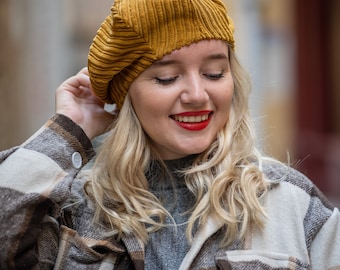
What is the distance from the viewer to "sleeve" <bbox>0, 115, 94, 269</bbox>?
3480mm

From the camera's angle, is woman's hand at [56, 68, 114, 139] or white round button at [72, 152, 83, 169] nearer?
white round button at [72, 152, 83, 169]

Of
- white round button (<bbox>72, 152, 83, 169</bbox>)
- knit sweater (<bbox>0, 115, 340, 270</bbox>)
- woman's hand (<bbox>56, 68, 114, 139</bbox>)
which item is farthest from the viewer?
woman's hand (<bbox>56, 68, 114, 139</bbox>)

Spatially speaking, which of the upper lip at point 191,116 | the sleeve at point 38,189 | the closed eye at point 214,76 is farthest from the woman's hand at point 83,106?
the closed eye at point 214,76

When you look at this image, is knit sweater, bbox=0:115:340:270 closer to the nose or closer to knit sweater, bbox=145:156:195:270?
knit sweater, bbox=145:156:195:270

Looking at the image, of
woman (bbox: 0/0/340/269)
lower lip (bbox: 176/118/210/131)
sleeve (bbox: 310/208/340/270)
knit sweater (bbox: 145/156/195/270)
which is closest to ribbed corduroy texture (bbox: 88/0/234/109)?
woman (bbox: 0/0/340/269)

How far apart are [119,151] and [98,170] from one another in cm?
12

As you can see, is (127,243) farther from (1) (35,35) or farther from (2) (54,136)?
(1) (35,35)

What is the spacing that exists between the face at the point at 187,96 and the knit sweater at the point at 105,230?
0.90 feet

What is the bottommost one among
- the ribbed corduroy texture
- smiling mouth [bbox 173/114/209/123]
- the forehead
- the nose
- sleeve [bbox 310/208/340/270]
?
sleeve [bbox 310/208/340/270]

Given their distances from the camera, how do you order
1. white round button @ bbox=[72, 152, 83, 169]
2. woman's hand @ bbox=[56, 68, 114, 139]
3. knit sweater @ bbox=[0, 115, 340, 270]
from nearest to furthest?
knit sweater @ bbox=[0, 115, 340, 270]
white round button @ bbox=[72, 152, 83, 169]
woman's hand @ bbox=[56, 68, 114, 139]

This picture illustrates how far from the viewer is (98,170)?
375 cm

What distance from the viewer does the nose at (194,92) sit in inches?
138

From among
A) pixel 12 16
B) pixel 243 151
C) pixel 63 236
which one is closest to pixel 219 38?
pixel 243 151

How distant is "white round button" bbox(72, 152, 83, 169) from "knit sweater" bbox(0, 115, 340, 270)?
0.04ft
